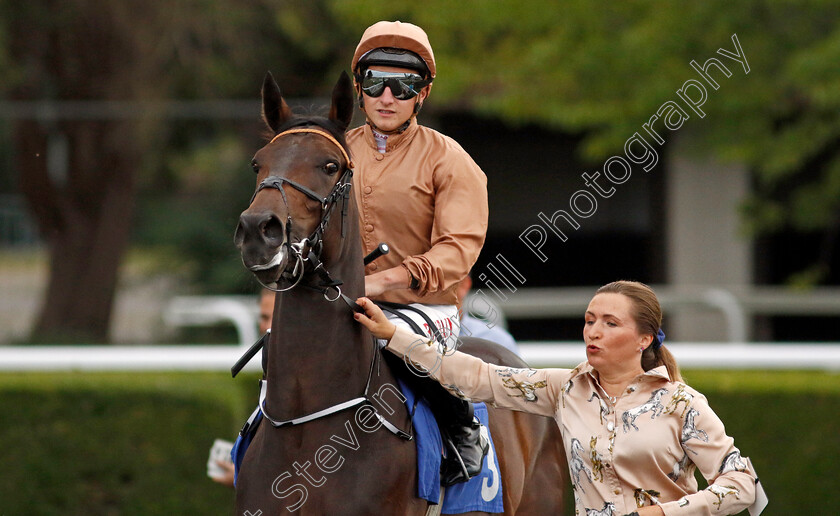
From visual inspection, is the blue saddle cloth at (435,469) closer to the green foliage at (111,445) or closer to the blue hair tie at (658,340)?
the blue hair tie at (658,340)

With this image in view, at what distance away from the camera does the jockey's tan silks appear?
3.66m

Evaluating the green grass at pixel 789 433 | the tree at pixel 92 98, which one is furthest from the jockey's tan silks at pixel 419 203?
the tree at pixel 92 98

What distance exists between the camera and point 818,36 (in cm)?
959

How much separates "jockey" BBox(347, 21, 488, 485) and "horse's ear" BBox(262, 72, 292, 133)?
423 millimetres

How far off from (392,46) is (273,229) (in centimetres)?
109

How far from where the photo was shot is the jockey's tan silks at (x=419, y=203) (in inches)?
144

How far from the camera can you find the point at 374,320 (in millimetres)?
3348

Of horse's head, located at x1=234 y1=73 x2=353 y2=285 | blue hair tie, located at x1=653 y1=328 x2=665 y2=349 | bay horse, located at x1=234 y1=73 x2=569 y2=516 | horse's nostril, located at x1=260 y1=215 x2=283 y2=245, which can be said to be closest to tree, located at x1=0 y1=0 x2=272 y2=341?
bay horse, located at x1=234 y1=73 x2=569 y2=516

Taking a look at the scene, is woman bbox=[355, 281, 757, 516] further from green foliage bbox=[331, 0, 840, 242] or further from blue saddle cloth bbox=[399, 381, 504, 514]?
green foliage bbox=[331, 0, 840, 242]

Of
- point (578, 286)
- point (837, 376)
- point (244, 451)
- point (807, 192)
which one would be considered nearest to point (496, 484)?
point (244, 451)

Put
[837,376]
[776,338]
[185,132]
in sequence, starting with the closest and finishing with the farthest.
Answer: [837,376] < [776,338] < [185,132]

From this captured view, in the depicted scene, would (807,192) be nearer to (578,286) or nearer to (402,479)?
(578,286)

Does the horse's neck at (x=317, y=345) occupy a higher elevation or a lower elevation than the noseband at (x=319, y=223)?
lower

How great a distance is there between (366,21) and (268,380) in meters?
8.55
